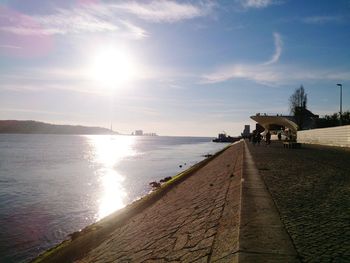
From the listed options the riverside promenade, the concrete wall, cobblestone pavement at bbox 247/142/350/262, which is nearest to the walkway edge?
the riverside promenade

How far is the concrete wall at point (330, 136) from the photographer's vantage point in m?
37.2

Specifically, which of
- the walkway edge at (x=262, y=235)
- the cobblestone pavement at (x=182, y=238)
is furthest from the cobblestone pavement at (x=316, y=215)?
the cobblestone pavement at (x=182, y=238)

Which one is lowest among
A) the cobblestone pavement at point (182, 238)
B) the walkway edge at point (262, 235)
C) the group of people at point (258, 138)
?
the cobblestone pavement at point (182, 238)

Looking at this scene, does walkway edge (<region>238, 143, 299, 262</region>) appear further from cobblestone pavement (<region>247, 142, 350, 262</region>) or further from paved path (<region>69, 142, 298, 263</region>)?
cobblestone pavement (<region>247, 142, 350, 262</region>)

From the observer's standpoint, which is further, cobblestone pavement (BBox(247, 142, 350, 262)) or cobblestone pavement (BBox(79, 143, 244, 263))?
cobblestone pavement (BBox(79, 143, 244, 263))

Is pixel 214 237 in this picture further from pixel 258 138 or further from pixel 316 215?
pixel 258 138

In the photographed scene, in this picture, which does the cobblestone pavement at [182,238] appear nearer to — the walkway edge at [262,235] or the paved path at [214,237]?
the paved path at [214,237]

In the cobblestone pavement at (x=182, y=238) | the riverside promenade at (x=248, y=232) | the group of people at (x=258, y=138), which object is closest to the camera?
the riverside promenade at (x=248, y=232)

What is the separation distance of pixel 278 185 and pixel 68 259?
252 inches

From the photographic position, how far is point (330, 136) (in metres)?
43.7

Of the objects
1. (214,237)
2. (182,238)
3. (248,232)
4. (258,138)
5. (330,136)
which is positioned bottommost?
(182,238)

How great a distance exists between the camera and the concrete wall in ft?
122

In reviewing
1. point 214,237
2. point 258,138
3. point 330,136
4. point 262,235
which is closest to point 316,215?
point 262,235

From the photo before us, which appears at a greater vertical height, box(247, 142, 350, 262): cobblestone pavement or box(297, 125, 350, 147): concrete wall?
box(297, 125, 350, 147): concrete wall
